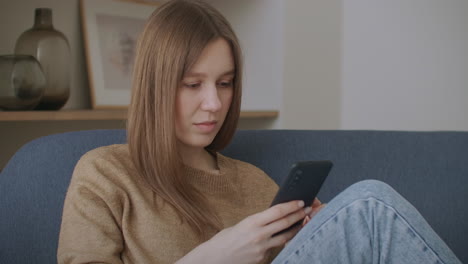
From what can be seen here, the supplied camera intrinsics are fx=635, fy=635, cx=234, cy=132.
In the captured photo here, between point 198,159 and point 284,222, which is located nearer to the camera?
point 284,222

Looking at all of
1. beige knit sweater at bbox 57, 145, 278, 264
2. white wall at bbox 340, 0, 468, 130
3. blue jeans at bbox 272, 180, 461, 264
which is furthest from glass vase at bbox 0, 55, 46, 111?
white wall at bbox 340, 0, 468, 130

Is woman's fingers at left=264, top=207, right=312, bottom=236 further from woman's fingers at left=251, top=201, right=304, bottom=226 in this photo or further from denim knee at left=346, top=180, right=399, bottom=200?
denim knee at left=346, top=180, right=399, bottom=200

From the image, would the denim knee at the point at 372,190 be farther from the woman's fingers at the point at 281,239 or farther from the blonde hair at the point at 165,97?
the blonde hair at the point at 165,97

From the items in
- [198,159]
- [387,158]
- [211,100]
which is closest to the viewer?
[211,100]

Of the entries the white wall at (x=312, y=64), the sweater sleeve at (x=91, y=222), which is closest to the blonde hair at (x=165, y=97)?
the sweater sleeve at (x=91, y=222)

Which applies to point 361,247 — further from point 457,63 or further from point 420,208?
point 457,63

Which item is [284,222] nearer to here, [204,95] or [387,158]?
[204,95]

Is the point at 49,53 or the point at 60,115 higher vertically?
the point at 49,53

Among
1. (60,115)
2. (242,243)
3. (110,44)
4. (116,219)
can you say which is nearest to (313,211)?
(242,243)

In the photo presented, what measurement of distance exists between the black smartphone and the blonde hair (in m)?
0.22

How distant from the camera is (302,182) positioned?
1167mm

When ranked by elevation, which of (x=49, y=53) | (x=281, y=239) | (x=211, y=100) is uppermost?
(x=49, y=53)

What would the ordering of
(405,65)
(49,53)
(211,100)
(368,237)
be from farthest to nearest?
1. (405,65)
2. (49,53)
3. (211,100)
4. (368,237)

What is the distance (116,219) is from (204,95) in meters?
0.31
